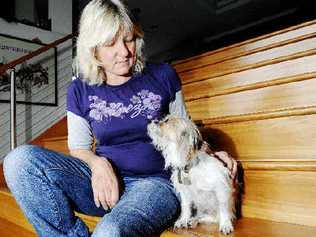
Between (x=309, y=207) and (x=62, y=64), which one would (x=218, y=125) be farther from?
(x=62, y=64)

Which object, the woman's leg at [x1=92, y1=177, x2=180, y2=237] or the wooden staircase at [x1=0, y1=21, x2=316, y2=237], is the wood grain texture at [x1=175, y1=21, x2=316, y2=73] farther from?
the woman's leg at [x1=92, y1=177, x2=180, y2=237]

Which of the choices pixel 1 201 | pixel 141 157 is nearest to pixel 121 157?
pixel 141 157

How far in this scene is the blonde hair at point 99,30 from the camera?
1419 mm

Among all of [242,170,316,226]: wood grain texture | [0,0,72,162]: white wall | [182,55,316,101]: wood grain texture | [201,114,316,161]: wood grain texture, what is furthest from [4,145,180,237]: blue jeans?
[0,0,72,162]: white wall

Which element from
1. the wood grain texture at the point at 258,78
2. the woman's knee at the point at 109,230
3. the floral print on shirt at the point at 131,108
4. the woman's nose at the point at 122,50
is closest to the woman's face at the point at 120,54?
the woman's nose at the point at 122,50

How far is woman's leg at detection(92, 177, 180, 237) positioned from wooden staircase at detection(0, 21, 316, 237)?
3.8 inches

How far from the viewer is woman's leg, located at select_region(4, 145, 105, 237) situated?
1.20 meters

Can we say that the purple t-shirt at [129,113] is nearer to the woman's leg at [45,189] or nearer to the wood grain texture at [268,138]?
the woman's leg at [45,189]

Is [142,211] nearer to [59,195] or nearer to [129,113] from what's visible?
[59,195]

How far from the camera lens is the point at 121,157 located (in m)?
1.40

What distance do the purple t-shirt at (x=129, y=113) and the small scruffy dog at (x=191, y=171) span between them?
0.05 metres

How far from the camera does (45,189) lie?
120cm

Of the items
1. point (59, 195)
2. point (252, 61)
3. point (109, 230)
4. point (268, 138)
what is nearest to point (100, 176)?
point (59, 195)

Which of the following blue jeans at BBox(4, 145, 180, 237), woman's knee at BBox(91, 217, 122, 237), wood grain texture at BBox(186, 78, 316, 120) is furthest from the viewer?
wood grain texture at BBox(186, 78, 316, 120)
